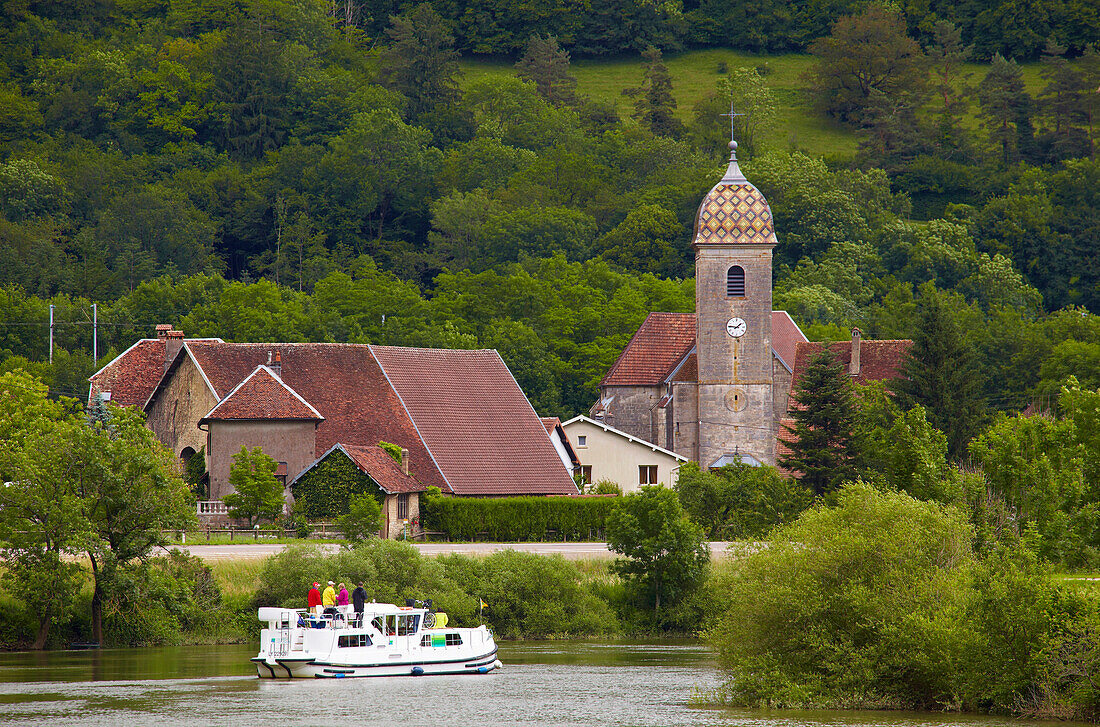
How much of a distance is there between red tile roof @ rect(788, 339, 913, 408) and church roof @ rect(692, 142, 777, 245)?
7098 mm

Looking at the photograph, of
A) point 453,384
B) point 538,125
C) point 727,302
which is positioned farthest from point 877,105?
point 453,384

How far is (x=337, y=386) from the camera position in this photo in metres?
65.6

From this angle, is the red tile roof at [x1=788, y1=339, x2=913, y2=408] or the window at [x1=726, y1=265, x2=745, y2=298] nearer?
the window at [x1=726, y1=265, x2=745, y2=298]

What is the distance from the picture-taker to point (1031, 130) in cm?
14850

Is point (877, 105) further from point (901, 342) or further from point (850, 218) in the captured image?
point (901, 342)

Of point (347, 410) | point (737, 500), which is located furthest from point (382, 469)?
point (737, 500)

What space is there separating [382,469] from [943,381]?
1015 inches

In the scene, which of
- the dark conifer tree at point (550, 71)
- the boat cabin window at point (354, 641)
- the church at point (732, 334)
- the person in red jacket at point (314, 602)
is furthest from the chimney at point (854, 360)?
the dark conifer tree at point (550, 71)

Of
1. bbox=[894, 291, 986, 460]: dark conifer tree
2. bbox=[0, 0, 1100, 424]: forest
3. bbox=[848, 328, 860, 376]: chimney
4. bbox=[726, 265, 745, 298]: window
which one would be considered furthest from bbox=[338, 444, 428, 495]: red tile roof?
bbox=[0, 0, 1100, 424]: forest

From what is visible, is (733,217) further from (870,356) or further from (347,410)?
(347,410)

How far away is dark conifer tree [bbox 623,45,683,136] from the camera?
159 metres

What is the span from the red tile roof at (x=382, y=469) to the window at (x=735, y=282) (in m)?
20.2

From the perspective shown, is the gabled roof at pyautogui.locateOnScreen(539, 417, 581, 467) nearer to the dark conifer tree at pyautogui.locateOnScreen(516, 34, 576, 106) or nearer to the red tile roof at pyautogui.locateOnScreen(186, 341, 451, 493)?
the red tile roof at pyautogui.locateOnScreen(186, 341, 451, 493)

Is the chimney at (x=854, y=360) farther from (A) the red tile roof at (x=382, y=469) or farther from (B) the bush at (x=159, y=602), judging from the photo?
(B) the bush at (x=159, y=602)
